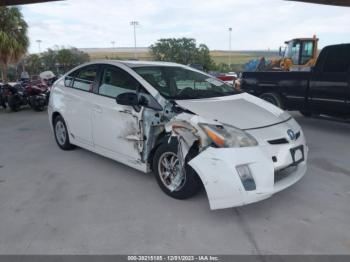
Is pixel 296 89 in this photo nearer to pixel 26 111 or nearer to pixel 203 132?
pixel 203 132

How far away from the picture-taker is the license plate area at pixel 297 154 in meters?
3.18

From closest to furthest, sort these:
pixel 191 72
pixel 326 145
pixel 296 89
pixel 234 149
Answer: pixel 234 149 < pixel 191 72 < pixel 326 145 < pixel 296 89

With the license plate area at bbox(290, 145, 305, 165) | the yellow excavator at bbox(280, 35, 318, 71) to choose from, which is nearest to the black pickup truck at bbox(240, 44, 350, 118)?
the license plate area at bbox(290, 145, 305, 165)

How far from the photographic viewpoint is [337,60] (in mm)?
6160

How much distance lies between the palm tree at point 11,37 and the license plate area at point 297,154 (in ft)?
50.9

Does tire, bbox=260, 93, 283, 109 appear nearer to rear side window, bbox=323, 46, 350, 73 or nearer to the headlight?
rear side window, bbox=323, 46, 350, 73

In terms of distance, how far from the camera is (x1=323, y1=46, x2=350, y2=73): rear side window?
237 inches

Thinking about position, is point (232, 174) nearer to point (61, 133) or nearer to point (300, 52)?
point (61, 133)

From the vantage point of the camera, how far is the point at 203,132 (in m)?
2.96

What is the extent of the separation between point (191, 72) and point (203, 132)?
6.19 ft

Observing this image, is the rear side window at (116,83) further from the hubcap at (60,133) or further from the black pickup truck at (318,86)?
the black pickup truck at (318,86)

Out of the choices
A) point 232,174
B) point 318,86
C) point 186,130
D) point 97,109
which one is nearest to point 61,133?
point 97,109

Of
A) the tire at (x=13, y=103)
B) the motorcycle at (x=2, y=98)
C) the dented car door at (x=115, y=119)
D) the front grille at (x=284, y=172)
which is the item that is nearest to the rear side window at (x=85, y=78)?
the dented car door at (x=115, y=119)

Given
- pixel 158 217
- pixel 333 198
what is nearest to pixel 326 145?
pixel 333 198
